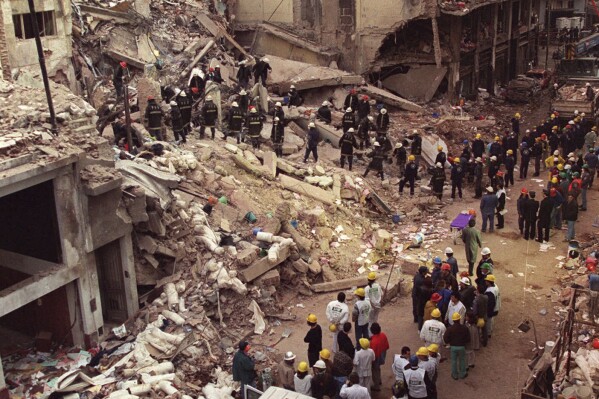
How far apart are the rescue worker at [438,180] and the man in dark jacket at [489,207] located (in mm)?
2058

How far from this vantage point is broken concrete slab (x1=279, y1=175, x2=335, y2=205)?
1900cm

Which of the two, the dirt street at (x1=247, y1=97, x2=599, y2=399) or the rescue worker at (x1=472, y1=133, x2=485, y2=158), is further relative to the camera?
the rescue worker at (x1=472, y1=133, x2=485, y2=158)

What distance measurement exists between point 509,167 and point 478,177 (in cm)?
102

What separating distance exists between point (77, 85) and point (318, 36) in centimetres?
1068

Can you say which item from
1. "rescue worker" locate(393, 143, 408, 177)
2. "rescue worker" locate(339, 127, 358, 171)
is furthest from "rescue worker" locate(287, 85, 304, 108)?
"rescue worker" locate(393, 143, 408, 177)

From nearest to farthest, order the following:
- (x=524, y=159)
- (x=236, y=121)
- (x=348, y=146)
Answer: (x=236, y=121) → (x=348, y=146) → (x=524, y=159)

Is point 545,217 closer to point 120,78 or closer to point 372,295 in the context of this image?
point 372,295

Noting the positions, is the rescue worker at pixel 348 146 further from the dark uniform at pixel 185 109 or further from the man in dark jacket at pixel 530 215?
the man in dark jacket at pixel 530 215

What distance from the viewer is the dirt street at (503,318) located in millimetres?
12570

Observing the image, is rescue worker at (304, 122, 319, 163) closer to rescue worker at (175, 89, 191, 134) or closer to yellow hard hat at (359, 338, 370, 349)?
rescue worker at (175, 89, 191, 134)

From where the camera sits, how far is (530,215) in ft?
59.6

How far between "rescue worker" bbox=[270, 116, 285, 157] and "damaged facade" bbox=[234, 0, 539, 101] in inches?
394

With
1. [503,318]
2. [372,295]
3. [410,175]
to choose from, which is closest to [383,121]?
[410,175]

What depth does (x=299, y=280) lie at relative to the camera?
16016 millimetres
